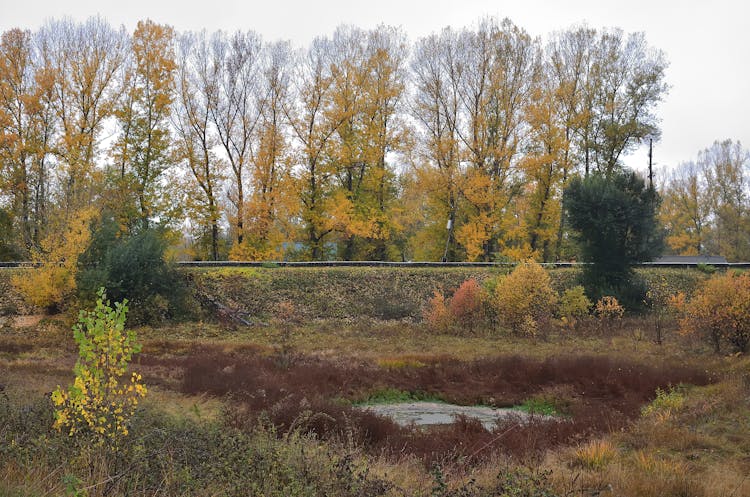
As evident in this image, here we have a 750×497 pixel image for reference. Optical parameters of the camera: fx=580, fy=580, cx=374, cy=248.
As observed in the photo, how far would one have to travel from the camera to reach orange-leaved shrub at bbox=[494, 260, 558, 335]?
2559 cm

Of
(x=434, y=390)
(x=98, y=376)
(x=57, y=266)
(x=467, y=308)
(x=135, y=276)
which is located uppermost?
(x=57, y=266)

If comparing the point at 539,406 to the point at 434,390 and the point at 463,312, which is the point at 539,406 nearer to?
the point at 434,390

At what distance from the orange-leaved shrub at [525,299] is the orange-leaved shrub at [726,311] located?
625 centimetres

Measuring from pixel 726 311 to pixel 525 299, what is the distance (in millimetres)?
7979

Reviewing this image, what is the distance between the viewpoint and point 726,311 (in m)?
19.7

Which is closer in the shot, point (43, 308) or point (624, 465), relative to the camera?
point (624, 465)

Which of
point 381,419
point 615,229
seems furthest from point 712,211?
point 381,419

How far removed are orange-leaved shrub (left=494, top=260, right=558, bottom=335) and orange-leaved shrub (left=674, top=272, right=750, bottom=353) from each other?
246 inches

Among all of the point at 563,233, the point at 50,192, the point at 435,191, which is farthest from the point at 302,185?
the point at 563,233

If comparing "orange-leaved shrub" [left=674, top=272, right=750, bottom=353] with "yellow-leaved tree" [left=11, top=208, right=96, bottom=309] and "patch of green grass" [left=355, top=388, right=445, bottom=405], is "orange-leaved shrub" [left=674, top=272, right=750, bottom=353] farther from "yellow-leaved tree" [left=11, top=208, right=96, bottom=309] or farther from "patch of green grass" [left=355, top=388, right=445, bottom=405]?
"yellow-leaved tree" [left=11, top=208, right=96, bottom=309]

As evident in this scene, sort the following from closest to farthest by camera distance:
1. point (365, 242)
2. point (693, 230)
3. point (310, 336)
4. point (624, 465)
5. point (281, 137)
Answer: point (624, 465) < point (310, 336) < point (281, 137) < point (365, 242) < point (693, 230)

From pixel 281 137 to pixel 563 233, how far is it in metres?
21.4

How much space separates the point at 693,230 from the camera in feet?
181

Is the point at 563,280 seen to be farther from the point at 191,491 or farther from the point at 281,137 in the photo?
the point at 191,491
